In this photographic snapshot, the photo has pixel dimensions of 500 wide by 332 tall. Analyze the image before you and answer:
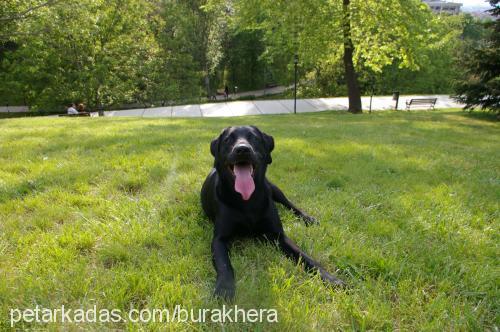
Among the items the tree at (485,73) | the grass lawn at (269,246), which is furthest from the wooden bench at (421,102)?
the grass lawn at (269,246)

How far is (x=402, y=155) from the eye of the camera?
611 centimetres

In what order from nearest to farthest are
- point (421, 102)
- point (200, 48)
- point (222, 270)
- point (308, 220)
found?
point (222, 270), point (308, 220), point (421, 102), point (200, 48)

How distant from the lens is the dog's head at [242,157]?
2.59m

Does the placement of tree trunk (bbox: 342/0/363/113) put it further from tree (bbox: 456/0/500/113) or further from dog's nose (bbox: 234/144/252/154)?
dog's nose (bbox: 234/144/252/154)

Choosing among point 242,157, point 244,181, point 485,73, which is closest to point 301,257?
point 244,181

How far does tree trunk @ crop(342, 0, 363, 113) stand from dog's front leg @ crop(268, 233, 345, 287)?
1415 centimetres

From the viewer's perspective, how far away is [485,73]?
552 inches

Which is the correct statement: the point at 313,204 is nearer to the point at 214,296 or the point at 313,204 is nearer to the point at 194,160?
the point at 214,296

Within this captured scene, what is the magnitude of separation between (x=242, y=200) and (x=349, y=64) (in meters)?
16.6

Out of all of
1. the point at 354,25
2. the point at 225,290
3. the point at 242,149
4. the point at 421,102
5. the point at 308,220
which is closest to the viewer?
the point at 225,290

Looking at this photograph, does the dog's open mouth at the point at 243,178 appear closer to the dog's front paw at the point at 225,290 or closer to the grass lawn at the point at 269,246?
the grass lawn at the point at 269,246

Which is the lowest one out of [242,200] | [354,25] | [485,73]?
[242,200]

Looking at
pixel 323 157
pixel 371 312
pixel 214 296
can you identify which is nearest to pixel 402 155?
pixel 323 157

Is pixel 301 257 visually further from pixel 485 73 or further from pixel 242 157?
pixel 485 73
